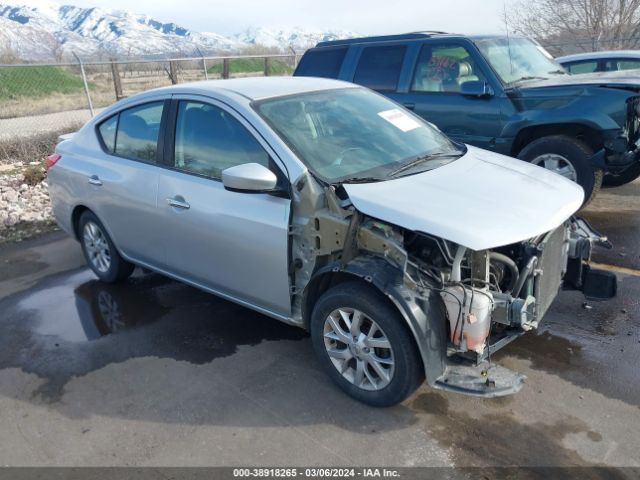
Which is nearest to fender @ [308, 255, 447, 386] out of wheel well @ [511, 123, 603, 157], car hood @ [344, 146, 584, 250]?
car hood @ [344, 146, 584, 250]

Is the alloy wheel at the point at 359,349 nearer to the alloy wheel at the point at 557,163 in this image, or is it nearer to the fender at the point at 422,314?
the fender at the point at 422,314

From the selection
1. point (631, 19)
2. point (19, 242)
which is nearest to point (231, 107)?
point (19, 242)

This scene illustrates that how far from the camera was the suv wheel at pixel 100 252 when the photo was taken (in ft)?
17.0

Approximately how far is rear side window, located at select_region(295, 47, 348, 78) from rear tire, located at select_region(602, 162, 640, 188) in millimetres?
3837

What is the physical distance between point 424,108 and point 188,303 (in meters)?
3.87

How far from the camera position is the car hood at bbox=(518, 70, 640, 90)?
5838mm

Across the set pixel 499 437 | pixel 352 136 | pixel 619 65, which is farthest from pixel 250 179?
pixel 619 65

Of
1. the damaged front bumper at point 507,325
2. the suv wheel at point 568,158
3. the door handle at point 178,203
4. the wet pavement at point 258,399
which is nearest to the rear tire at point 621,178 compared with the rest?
the suv wheel at point 568,158

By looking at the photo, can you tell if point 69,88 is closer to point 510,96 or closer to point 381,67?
point 381,67

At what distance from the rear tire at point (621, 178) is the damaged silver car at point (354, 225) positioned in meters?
3.59

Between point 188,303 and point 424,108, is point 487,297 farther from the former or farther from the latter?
point 424,108

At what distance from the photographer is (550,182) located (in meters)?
3.65

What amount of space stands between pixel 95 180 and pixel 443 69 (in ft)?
14.0

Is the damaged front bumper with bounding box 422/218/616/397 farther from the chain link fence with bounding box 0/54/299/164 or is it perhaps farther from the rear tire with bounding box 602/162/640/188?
the chain link fence with bounding box 0/54/299/164
